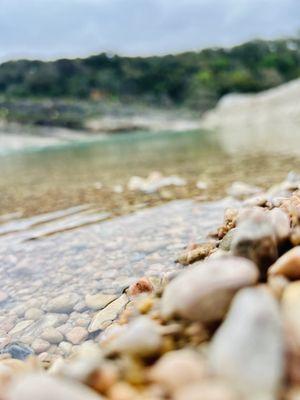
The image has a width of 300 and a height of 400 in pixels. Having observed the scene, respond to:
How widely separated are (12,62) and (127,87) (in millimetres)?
23352

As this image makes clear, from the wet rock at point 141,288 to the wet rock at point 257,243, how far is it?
114 cm

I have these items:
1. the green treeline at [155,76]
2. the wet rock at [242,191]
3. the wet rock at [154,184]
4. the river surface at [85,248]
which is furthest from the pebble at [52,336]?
the green treeline at [155,76]

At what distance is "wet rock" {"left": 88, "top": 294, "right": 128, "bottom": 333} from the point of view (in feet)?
8.13

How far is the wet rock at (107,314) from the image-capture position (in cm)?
248

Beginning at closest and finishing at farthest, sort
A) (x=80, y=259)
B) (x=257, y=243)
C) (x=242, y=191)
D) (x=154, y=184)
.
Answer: (x=257, y=243) → (x=80, y=259) → (x=242, y=191) → (x=154, y=184)

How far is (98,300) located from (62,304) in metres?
0.26

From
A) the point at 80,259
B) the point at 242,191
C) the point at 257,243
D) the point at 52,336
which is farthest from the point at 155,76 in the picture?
the point at 257,243

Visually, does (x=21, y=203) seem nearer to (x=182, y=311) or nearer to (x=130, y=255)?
(x=130, y=255)

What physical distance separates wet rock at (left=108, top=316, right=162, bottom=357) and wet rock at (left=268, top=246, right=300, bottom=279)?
0.56 meters

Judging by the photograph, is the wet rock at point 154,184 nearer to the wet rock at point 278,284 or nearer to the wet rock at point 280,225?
the wet rock at point 280,225

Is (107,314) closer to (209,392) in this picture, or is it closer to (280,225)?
(280,225)

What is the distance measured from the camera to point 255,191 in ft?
19.5

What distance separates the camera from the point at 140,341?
1396 mm

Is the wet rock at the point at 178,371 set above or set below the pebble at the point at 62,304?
above
